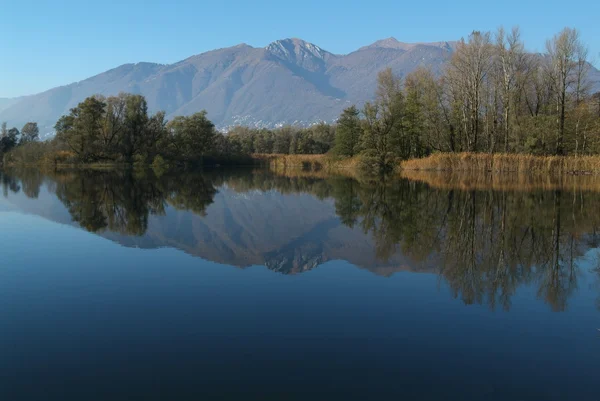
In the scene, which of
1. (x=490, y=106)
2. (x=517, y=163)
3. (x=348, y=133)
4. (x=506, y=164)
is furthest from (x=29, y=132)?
(x=517, y=163)

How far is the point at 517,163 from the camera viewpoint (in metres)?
40.1

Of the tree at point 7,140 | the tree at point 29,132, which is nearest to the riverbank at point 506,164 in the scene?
the tree at point 7,140

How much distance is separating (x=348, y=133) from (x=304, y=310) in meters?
52.7

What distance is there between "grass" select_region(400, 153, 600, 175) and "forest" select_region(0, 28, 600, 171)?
7.98ft

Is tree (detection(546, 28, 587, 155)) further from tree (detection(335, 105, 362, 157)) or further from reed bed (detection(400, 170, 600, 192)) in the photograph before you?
tree (detection(335, 105, 362, 157))

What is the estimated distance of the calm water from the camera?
16.5ft

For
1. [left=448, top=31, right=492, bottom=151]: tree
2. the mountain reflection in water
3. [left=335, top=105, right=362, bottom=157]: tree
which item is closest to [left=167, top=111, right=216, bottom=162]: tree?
[left=335, top=105, right=362, bottom=157]: tree

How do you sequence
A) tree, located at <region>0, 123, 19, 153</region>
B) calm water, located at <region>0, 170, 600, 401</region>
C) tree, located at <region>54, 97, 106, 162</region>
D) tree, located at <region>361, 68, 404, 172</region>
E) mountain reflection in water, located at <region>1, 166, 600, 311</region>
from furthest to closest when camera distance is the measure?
tree, located at <region>0, 123, 19, 153</region> < tree, located at <region>54, 97, 106, 162</region> < tree, located at <region>361, 68, 404, 172</region> < mountain reflection in water, located at <region>1, 166, 600, 311</region> < calm water, located at <region>0, 170, 600, 401</region>

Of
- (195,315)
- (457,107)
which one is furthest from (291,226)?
(457,107)


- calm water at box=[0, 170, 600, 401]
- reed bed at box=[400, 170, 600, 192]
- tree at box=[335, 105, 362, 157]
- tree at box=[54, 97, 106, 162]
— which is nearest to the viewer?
calm water at box=[0, 170, 600, 401]

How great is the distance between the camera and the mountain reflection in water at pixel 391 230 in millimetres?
9758

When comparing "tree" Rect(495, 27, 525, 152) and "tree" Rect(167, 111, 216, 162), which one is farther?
"tree" Rect(167, 111, 216, 162)

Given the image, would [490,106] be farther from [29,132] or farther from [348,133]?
[29,132]

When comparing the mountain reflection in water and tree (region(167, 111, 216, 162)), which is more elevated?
tree (region(167, 111, 216, 162))
